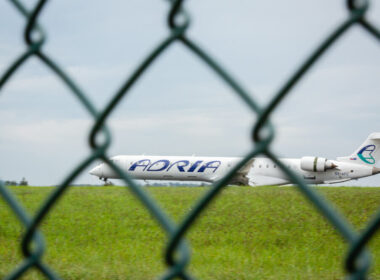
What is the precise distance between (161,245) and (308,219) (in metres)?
2.99

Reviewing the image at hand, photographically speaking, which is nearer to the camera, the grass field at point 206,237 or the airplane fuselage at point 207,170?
the grass field at point 206,237

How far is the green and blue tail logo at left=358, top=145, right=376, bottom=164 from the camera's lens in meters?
30.1

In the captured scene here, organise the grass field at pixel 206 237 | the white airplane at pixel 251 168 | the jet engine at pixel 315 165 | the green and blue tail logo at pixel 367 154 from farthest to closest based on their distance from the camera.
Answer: the green and blue tail logo at pixel 367 154 → the jet engine at pixel 315 165 → the white airplane at pixel 251 168 → the grass field at pixel 206 237

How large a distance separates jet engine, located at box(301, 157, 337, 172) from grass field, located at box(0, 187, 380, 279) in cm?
1774

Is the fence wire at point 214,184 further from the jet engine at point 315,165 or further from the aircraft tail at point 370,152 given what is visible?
the aircraft tail at point 370,152

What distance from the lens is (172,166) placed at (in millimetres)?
29125

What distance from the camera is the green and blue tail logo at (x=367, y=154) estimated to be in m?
30.1

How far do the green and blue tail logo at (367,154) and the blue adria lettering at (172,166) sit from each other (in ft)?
27.3

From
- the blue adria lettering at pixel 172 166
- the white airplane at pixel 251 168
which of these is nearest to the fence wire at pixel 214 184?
the white airplane at pixel 251 168

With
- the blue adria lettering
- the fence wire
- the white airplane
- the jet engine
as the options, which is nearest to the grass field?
the fence wire

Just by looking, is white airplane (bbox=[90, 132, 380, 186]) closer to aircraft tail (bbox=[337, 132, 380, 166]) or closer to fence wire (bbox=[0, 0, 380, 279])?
aircraft tail (bbox=[337, 132, 380, 166])

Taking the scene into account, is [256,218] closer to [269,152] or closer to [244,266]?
[244,266]

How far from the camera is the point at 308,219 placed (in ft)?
31.4

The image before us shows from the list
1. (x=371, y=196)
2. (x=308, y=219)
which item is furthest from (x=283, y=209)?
(x=371, y=196)
